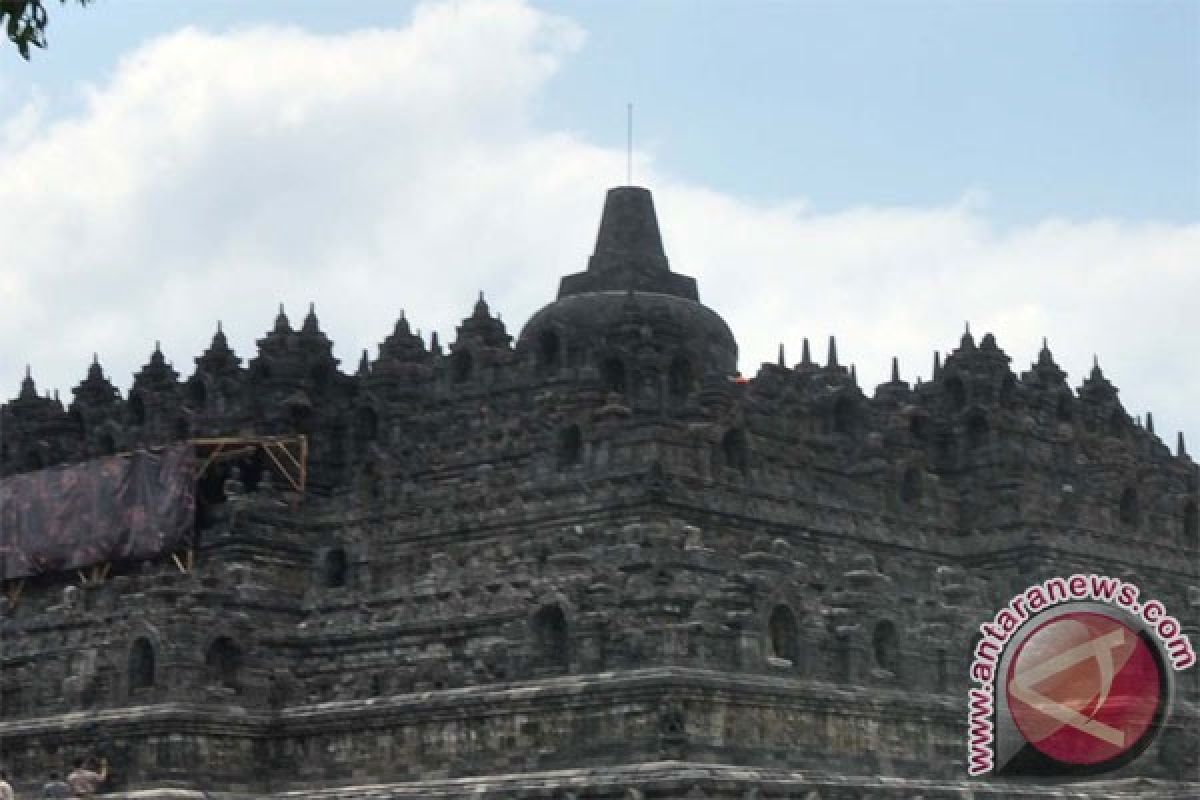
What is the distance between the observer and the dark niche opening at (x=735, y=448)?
61.8 meters

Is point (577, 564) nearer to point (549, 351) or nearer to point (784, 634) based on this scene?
point (784, 634)

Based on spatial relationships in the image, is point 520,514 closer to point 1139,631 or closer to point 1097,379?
point 1139,631

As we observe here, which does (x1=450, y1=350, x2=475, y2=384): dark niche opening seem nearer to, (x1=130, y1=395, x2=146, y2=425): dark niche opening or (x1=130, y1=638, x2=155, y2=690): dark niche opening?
(x1=130, y1=395, x2=146, y2=425): dark niche opening

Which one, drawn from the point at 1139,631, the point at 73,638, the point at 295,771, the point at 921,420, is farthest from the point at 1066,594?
the point at 73,638

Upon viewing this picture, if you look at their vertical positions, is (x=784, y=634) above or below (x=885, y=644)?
below

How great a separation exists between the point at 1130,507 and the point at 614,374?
617 inches

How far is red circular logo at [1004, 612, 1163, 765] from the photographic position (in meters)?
57.2

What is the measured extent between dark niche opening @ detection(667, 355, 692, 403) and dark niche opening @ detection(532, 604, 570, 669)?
7.95m

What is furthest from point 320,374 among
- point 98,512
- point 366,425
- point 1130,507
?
point 1130,507

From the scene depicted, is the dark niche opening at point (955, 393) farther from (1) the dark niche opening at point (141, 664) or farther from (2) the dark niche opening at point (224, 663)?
(1) the dark niche opening at point (141, 664)

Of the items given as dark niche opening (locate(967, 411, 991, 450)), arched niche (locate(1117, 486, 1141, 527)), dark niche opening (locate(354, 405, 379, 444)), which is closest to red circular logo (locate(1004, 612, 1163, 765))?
arched niche (locate(1117, 486, 1141, 527))

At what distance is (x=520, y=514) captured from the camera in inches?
2393

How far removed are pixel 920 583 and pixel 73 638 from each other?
21033 mm

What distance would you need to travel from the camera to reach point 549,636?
5659cm
